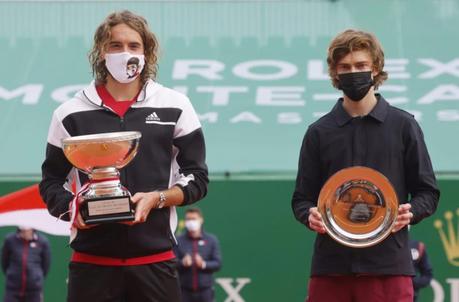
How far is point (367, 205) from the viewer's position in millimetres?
4496

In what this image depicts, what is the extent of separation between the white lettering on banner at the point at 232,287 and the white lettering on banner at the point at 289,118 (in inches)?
83.5

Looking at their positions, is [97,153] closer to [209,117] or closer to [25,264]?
[25,264]

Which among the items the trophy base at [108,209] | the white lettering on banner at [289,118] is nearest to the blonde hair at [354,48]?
the trophy base at [108,209]

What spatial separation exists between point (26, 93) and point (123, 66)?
9.97m

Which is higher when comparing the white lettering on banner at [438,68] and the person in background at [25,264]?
the white lettering on banner at [438,68]

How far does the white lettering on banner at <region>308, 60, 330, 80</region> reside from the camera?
14031 millimetres

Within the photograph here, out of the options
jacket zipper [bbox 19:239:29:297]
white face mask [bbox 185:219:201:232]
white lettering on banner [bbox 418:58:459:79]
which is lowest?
jacket zipper [bbox 19:239:29:297]

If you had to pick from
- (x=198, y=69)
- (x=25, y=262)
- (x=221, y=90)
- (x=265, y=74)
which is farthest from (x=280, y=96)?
(x=25, y=262)

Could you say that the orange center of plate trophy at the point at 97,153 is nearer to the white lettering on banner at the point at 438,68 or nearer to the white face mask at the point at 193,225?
the white face mask at the point at 193,225

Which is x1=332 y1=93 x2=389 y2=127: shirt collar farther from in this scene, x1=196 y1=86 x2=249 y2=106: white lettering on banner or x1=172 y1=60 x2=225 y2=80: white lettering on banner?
x1=172 y1=60 x2=225 y2=80: white lettering on banner

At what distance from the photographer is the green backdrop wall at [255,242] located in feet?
39.8

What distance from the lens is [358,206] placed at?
4.51m

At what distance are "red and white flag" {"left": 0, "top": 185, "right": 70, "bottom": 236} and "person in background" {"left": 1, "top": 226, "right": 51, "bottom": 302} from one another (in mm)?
127

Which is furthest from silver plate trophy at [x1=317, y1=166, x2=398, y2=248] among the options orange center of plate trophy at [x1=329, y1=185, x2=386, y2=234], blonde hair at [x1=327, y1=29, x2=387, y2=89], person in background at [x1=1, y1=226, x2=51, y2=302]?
person in background at [x1=1, y1=226, x2=51, y2=302]
